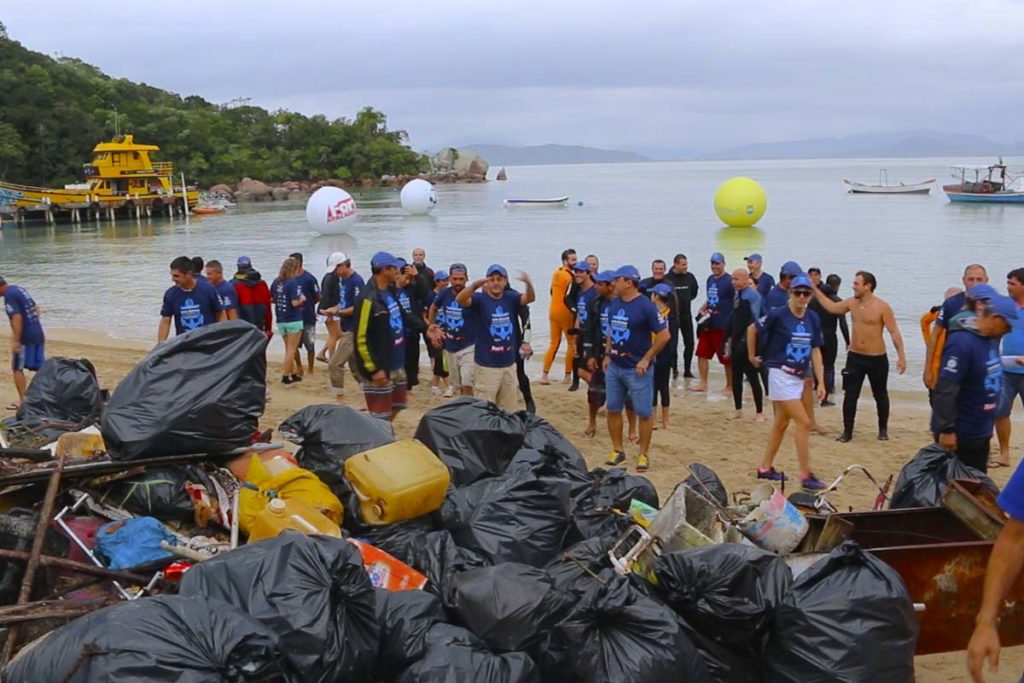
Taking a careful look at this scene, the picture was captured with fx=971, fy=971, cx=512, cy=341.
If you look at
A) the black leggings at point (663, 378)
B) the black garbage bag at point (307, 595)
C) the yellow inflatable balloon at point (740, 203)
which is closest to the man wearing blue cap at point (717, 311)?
the black leggings at point (663, 378)

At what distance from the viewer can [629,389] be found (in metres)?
7.02

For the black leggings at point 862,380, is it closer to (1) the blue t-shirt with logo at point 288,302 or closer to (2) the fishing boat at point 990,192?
(1) the blue t-shirt with logo at point 288,302

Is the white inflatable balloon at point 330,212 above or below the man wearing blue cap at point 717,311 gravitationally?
above

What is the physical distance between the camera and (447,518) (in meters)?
4.21

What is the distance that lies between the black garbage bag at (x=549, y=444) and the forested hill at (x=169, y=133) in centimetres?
5900

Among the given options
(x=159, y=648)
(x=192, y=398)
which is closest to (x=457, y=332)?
(x=192, y=398)

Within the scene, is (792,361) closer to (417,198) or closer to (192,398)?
(192,398)

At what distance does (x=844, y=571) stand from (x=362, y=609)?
1743 millimetres

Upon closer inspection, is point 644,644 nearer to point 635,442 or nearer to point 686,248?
point 635,442

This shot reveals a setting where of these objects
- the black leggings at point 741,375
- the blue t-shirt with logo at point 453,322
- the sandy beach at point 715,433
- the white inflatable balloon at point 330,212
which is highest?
the white inflatable balloon at point 330,212

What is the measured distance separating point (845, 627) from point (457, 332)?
5355 millimetres

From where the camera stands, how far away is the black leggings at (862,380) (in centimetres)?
773

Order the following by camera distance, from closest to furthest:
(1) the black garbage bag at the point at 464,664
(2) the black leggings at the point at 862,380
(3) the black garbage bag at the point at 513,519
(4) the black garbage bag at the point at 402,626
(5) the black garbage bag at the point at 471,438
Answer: (1) the black garbage bag at the point at 464,664, (4) the black garbage bag at the point at 402,626, (3) the black garbage bag at the point at 513,519, (5) the black garbage bag at the point at 471,438, (2) the black leggings at the point at 862,380

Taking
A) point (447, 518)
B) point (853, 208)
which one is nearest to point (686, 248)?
point (853, 208)
